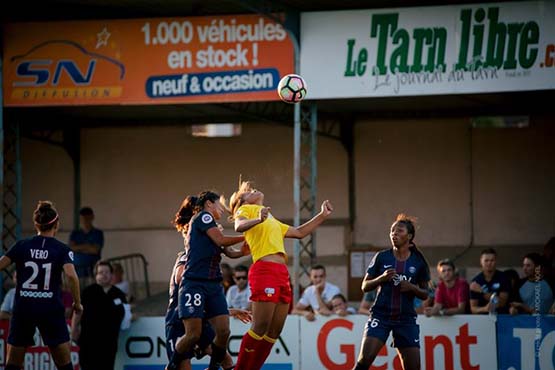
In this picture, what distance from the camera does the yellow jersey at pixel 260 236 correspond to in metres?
12.6

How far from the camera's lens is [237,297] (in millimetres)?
18531

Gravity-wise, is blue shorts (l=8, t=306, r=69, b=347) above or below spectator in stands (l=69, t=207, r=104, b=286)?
below

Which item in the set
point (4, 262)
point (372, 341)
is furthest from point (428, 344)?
point (4, 262)

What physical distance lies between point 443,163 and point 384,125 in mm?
1364

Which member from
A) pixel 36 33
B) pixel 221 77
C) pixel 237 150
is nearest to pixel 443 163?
pixel 237 150

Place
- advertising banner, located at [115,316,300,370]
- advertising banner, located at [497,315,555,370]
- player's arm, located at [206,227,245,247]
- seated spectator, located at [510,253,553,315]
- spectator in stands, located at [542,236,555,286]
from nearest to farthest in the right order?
player's arm, located at [206,227,245,247]
advertising banner, located at [497,315,555,370]
seated spectator, located at [510,253,553,315]
advertising banner, located at [115,316,300,370]
spectator in stands, located at [542,236,555,286]

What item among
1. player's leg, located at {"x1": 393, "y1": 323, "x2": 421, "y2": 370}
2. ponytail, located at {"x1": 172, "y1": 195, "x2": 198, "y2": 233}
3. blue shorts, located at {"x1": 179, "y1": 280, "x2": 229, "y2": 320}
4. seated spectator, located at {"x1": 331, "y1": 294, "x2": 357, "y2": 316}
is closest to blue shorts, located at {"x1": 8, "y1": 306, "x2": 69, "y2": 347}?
blue shorts, located at {"x1": 179, "y1": 280, "x2": 229, "y2": 320}

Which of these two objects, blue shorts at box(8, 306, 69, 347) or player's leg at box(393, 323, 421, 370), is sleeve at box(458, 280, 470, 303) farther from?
blue shorts at box(8, 306, 69, 347)

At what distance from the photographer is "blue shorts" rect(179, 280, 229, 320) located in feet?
41.0

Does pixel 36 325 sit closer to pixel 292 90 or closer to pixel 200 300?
pixel 200 300

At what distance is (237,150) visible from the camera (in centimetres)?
2350

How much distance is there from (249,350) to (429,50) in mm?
7278

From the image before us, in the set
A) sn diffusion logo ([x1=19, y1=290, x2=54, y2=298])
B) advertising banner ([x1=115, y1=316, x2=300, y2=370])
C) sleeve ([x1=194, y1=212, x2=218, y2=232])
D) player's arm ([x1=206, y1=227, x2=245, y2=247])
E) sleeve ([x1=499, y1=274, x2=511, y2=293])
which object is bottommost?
advertising banner ([x1=115, y1=316, x2=300, y2=370])

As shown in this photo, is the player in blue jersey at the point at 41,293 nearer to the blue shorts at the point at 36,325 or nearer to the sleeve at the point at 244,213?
the blue shorts at the point at 36,325
